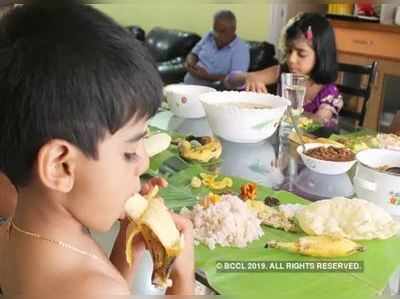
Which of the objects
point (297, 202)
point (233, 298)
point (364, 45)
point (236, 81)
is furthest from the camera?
point (364, 45)

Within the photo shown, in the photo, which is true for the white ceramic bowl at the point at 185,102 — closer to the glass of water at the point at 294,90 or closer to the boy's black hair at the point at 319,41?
the glass of water at the point at 294,90

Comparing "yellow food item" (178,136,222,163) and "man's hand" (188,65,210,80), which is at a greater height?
"yellow food item" (178,136,222,163)

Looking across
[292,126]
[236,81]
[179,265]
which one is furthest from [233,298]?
[236,81]

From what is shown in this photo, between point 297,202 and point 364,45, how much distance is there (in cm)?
237

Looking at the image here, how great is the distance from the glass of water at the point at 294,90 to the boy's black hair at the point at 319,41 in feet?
1.69

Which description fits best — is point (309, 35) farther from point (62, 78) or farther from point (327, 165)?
point (62, 78)

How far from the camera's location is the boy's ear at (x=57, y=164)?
1.67 ft

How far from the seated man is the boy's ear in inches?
94.0

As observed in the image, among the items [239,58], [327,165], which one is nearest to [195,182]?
[327,165]

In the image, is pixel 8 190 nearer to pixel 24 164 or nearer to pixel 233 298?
pixel 24 164

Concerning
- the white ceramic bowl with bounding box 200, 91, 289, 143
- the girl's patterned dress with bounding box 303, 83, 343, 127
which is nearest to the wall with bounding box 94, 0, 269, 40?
the girl's patterned dress with bounding box 303, 83, 343, 127

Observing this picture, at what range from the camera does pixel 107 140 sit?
1.75 feet

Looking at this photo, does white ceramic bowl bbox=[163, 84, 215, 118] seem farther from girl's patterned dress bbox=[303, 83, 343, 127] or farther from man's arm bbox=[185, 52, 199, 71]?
man's arm bbox=[185, 52, 199, 71]

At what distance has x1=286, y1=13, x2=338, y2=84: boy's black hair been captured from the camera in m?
1.83
